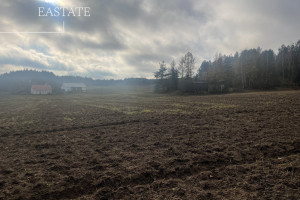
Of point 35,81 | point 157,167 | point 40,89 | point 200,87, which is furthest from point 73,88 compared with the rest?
point 157,167

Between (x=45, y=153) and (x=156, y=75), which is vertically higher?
(x=156, y=75)

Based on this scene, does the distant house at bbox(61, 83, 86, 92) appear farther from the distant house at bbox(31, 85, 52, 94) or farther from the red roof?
the distant house at bbox(31, 85, 52, 94)

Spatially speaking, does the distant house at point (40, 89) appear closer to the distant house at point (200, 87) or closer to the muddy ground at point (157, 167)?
the distant house at point (200, 87)

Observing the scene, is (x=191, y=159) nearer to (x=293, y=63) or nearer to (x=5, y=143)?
(x=5, y=143)

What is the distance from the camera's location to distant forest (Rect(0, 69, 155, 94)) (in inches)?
3851

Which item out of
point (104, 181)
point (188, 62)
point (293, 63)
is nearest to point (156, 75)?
point (188, 62)

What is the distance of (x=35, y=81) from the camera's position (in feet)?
350

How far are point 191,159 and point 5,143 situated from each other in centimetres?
846

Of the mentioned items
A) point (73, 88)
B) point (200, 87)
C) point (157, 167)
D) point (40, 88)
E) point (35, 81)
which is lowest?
point (157, 167)

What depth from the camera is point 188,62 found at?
218ft

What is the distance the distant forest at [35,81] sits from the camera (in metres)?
97.8

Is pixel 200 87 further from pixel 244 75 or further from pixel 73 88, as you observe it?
pixel 73 88

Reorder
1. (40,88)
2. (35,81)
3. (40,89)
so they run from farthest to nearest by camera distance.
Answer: (35,81)
(40,88)
(40,89)

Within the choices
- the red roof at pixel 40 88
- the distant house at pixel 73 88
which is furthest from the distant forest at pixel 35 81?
the distant house at pixel 73 88
